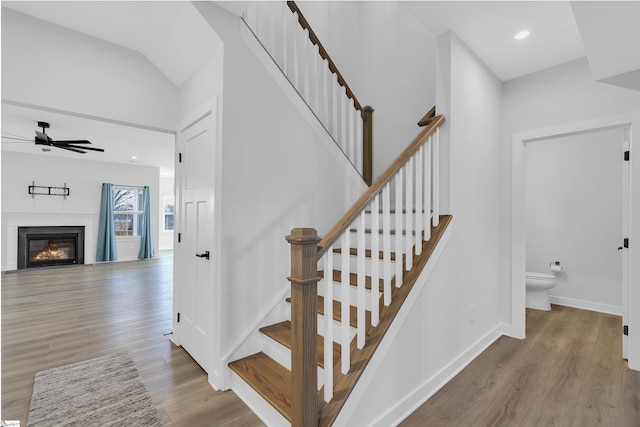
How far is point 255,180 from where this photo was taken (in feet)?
7.72

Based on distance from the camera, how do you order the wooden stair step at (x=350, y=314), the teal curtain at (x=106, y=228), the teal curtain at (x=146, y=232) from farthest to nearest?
the teal curtain at (x=146, y=232) < the teal curtain at (x=106, y=228) < the wooden stair step at (x=350, y=314)

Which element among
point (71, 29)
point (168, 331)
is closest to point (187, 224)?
point (168, 331)

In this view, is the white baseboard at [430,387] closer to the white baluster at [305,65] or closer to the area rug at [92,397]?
the area rug at [92,397]

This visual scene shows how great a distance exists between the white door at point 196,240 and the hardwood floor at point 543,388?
63.8 inches

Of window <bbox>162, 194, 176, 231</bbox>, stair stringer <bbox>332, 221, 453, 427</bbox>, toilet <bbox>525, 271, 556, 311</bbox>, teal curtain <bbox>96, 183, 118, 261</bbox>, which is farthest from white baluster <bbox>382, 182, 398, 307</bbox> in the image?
window <bbox>162, 194, 176, 231</bbox>

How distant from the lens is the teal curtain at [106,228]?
753cm

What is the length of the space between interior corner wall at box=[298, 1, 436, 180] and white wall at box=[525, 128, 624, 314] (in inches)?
76.0

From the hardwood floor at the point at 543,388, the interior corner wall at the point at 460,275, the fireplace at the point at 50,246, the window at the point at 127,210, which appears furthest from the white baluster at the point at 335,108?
the fireplace at the point at 50,246

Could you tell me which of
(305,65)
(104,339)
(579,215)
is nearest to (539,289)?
(579,215)

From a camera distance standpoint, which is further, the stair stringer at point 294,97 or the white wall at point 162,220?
the white wall at point 162,220

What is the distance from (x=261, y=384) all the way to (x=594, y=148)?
A: 483 centimetres

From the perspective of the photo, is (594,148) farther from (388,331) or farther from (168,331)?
(168,331)

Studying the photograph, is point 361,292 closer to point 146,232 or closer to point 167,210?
point 146,232

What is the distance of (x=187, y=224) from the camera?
2768mm
